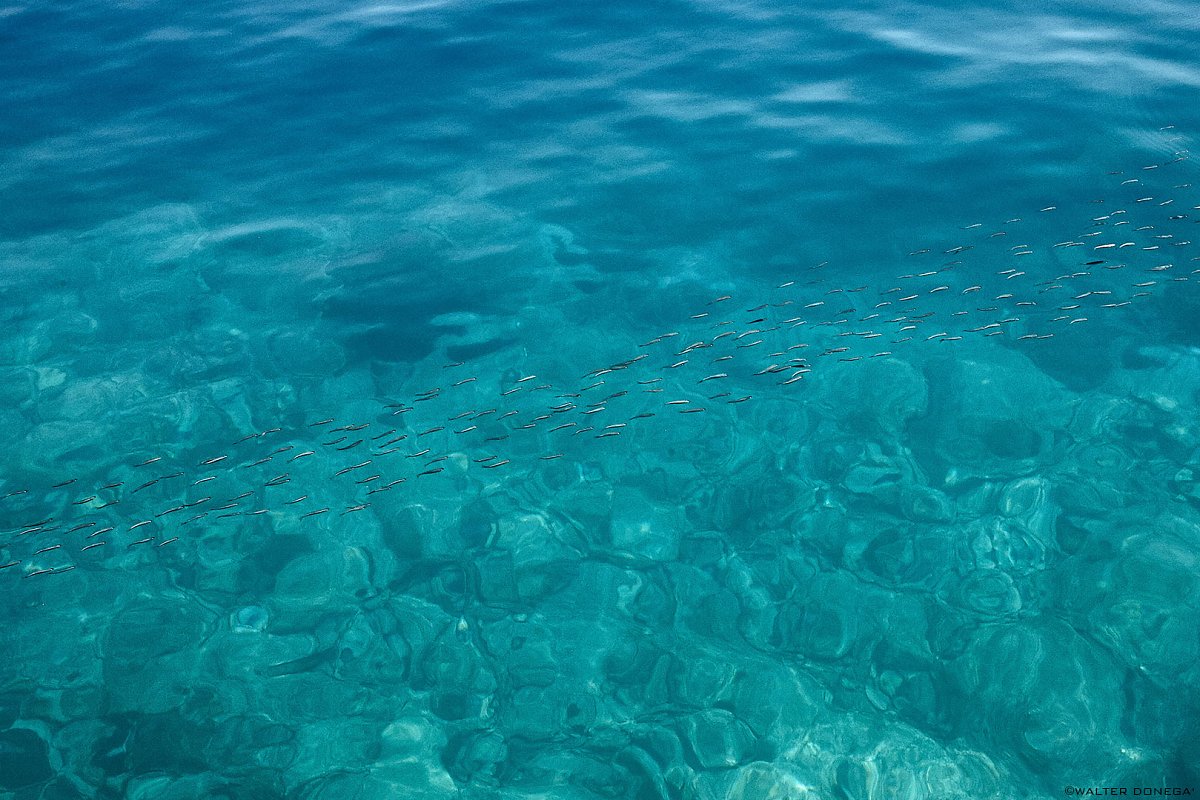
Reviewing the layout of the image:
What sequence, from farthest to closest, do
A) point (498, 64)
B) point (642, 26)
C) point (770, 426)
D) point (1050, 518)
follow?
point (642, 26) → point (498, 64) → point (770, 426) → point (1050, 518)

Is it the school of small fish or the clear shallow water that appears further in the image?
the school of small fish

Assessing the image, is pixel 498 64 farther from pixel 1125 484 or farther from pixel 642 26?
pixel 1125 484

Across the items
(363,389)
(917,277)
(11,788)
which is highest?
(917,277)

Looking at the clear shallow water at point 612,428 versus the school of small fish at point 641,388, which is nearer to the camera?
the clear shallow water at point 612,428

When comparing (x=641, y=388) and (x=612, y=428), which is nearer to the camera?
(x=612, y=428)

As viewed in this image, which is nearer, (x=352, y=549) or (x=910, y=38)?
(x=352, y=549)

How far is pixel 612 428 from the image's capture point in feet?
22.1

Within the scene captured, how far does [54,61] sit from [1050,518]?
13.0m

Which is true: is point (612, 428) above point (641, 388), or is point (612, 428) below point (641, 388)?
below

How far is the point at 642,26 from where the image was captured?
39.5ft

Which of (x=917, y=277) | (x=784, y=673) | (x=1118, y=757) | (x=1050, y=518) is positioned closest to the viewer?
(x=1118, y=757)

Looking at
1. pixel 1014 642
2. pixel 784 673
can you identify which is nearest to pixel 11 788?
pixel 784 673

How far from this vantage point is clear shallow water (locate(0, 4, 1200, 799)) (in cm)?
511

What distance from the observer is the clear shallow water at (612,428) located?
5.11 m
